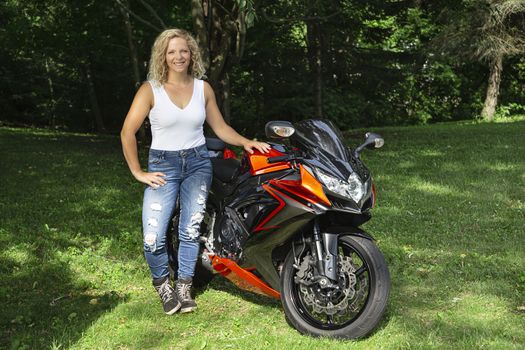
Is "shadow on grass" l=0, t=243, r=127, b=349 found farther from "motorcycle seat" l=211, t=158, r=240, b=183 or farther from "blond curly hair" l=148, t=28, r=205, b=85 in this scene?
"blond curly hair" l=148, t=28, r=205, b=85

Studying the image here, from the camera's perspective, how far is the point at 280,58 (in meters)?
18.9

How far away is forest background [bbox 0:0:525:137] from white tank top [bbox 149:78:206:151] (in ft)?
2.46

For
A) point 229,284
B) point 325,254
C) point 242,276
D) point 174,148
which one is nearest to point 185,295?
point 242,276

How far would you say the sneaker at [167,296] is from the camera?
4.27 m

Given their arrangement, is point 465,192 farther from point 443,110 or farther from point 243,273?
point 443,110

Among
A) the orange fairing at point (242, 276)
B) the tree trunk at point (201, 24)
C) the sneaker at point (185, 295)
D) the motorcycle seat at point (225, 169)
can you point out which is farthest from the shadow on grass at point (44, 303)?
the tree trunk at point (201, 24)

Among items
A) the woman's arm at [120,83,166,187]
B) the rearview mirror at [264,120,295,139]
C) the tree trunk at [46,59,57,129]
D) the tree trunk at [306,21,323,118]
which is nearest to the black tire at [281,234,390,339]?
the rearview mirror at [264,120,295,139]

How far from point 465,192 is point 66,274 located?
505 cm

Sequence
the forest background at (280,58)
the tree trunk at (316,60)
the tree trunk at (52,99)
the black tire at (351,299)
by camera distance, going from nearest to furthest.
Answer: the black tire at (351,299), the forest background at (280,58), the tree trunk at (316,60), the tree trunk at (52,99)

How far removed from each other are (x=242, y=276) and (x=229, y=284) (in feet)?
2.80

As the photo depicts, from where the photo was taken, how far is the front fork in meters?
3.63

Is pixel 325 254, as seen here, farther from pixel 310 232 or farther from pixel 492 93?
pixel 492 93

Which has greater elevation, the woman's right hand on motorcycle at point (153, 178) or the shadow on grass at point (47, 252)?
the woman's right hand on motorcycle at point (153, 178)

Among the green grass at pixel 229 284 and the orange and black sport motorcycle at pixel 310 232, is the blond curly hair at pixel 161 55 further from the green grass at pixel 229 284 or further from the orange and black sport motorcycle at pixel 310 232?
the green grass at pixel 229 284
